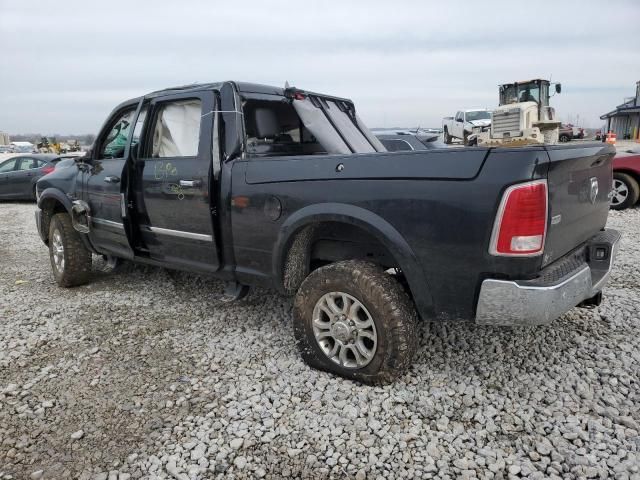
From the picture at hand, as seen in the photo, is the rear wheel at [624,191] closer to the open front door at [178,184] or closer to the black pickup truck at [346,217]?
the black pickup truck at [346,217]

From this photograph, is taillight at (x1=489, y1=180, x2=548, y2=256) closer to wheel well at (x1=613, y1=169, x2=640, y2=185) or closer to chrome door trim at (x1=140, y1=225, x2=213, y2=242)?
chrome door trim at (x1=140, y1=225, x2=213, y2=242)

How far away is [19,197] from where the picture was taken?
13.7 meters

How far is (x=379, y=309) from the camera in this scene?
2764mm

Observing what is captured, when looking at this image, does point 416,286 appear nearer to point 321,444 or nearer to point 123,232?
point 321,444

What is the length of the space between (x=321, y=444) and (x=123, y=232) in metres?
2.76

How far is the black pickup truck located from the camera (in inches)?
94.7

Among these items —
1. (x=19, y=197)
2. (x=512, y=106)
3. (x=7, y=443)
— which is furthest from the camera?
(x=512, y=106)

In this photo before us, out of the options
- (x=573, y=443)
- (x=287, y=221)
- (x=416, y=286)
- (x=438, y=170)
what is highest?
(x=438, y=170)

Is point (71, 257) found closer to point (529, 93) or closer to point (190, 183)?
point (190, 183)

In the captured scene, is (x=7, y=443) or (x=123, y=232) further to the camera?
(x=123, y=232)

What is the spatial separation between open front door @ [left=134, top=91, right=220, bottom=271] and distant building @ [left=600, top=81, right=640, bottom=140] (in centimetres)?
4670

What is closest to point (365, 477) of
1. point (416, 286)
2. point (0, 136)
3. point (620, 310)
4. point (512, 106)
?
point (416, 286)

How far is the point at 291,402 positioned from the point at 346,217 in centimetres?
113

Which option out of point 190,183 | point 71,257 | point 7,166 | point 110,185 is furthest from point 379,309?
point 7,166
